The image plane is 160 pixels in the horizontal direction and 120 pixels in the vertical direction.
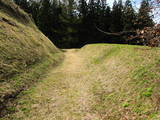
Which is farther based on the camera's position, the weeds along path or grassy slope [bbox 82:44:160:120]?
the weeds along path

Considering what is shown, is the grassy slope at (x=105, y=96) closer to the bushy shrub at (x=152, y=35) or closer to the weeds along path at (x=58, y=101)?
the weeds along path at (x=58, y=101)

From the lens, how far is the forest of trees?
49406 mm

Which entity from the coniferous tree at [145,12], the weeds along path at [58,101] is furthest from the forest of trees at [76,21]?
the coniferous tree at [145,12]

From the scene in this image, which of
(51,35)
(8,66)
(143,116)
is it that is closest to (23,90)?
(8,66)

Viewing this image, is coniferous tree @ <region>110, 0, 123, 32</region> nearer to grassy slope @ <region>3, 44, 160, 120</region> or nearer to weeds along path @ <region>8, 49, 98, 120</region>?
Answer: grassy slope @ <region>3, 44, 160, 120</region>

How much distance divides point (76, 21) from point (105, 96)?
44.3 meters

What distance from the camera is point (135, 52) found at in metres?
12.2

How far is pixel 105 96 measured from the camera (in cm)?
867

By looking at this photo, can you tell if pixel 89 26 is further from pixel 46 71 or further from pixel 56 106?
pixel 56 106

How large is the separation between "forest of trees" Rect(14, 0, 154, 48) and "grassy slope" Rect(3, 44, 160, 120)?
3802cm

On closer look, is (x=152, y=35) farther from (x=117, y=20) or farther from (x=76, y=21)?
(x=117, y=20)

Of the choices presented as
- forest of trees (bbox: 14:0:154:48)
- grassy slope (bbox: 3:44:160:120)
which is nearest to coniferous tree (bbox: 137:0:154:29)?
grassy slope (bbox: 3:44:160:120)

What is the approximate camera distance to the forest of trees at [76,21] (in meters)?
49.4

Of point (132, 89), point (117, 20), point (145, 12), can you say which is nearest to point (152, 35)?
point (145, 12)
